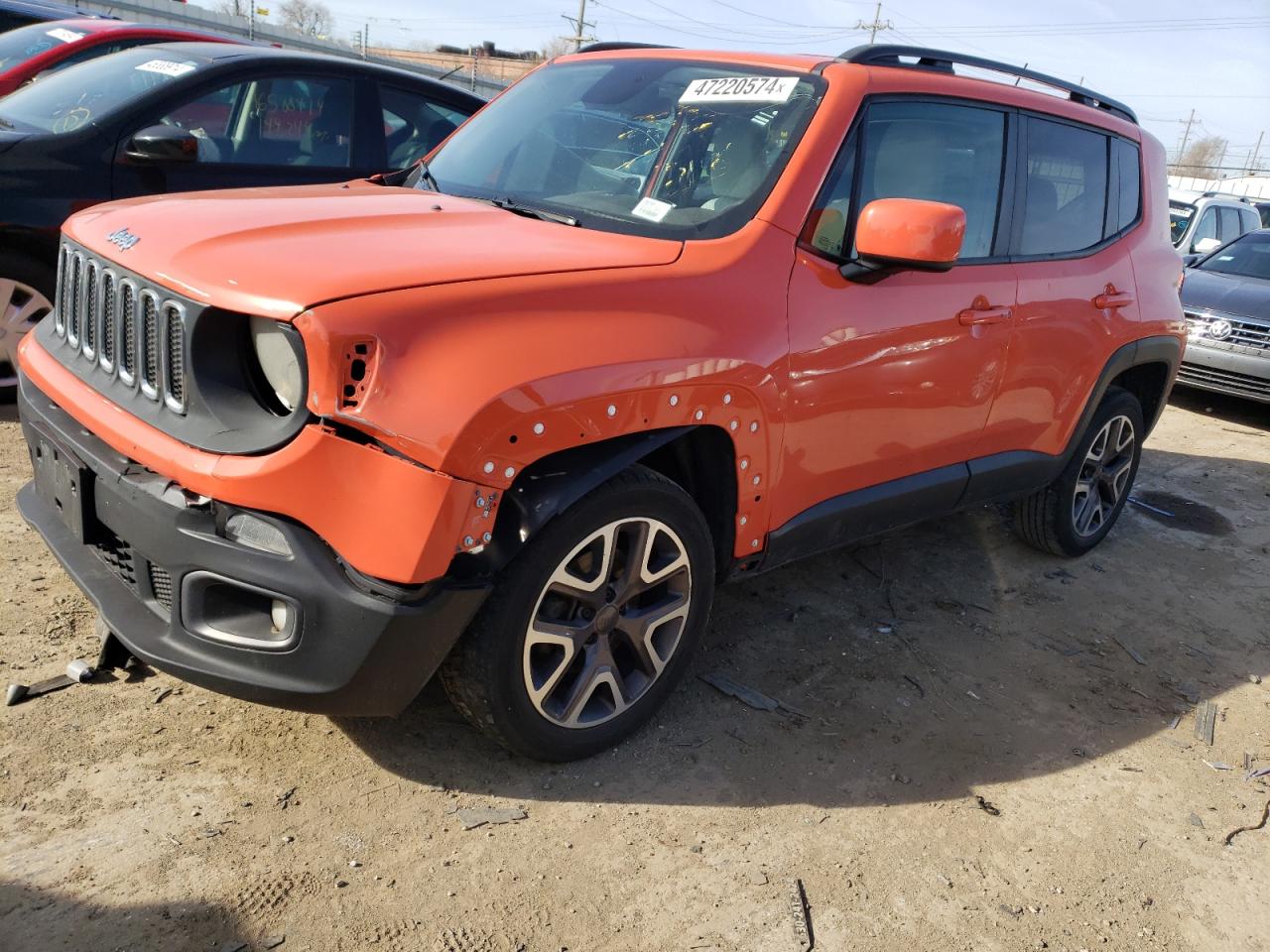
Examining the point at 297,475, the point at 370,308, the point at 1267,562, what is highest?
the point at 370,308

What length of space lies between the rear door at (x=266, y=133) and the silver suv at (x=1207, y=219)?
10.3 m

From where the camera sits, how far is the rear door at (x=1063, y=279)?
12.2 feet

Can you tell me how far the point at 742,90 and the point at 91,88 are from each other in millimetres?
3755

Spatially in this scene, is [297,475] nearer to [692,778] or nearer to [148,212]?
[148,212]

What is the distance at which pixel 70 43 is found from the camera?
6.20m

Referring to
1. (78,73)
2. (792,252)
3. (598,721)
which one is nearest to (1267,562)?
(792,252)

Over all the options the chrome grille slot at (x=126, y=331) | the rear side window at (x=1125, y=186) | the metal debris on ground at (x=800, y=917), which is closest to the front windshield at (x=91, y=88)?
the chrome grille slot at (x=126, y=331)

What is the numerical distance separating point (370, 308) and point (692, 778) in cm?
157

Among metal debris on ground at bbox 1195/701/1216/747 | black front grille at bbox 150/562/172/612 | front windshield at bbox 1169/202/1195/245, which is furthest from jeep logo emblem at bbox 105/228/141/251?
front windshield at bbox 1169/202/1195/245

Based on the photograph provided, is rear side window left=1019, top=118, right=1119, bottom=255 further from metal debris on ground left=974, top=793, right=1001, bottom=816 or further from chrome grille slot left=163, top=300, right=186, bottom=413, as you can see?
chrome grille slot left=163, top=300, right=186, bottom=413

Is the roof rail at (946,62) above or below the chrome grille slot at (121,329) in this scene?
above

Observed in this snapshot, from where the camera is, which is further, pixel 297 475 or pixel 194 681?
pixel 194 681

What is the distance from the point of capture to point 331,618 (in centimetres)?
214

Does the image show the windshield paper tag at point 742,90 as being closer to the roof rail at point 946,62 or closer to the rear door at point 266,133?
the roof rail at point 946,62
